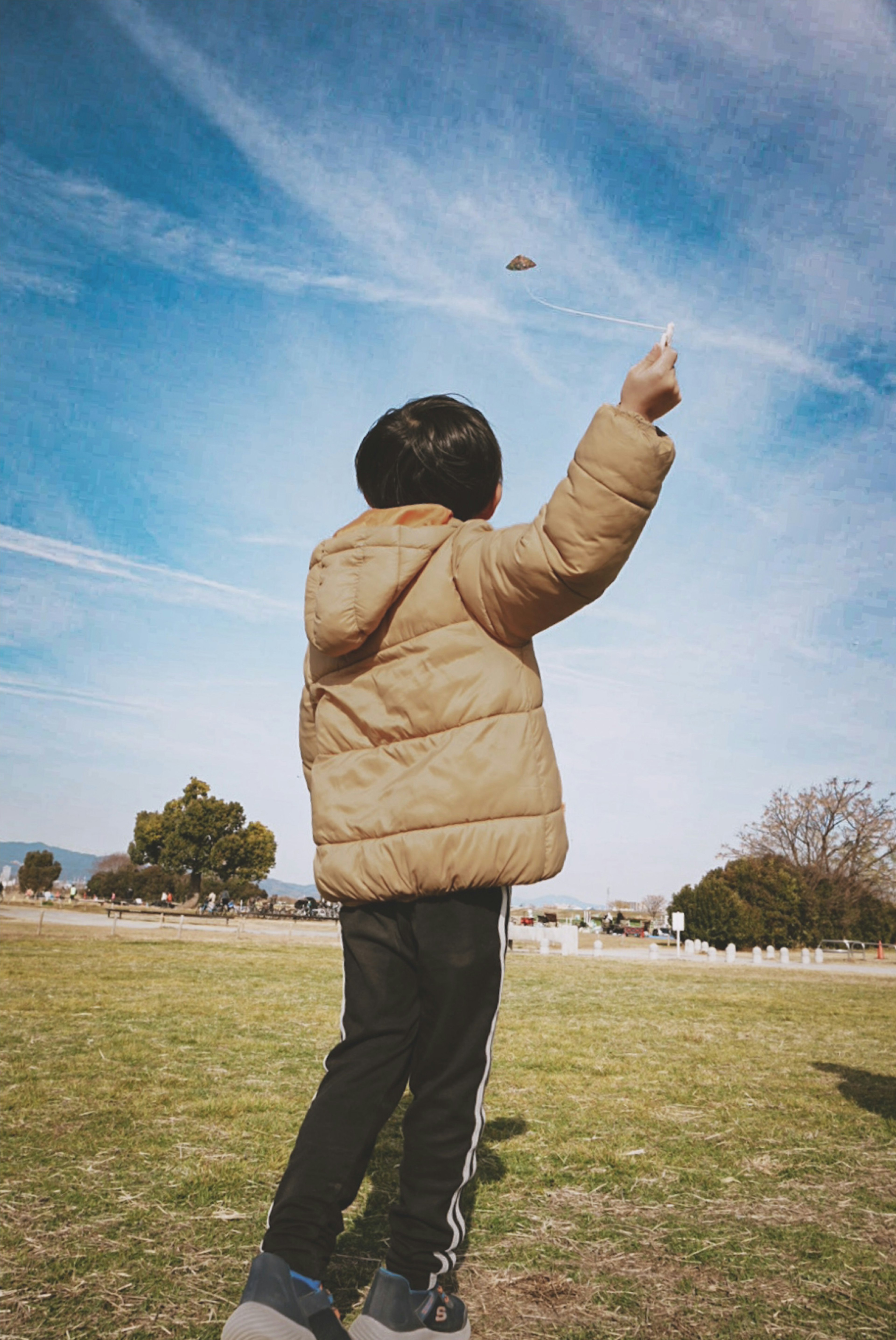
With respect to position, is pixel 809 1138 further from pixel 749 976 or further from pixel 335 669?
pixel 749 976

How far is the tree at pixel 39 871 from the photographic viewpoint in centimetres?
5000

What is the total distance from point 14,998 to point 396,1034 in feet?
19.8

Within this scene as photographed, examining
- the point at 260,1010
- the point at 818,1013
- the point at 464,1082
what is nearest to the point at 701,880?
the point at 818,1013

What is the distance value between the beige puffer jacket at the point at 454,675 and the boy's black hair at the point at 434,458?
0.53 feet

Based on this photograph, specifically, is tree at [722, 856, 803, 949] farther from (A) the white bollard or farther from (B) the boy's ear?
(B) the boy's ear

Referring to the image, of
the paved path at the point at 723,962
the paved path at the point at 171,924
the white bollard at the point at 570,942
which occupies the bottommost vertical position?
the paved path at the point at 171,924

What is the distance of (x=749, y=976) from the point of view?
1514 cm

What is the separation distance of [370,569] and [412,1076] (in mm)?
1125

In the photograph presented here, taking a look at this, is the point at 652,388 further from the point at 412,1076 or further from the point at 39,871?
the point at 39,871

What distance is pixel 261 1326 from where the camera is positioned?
1413 millimetres

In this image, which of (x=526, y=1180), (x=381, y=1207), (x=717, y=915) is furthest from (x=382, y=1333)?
(x=717, y=915)

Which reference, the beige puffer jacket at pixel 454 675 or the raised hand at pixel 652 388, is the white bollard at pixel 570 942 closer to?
the beige puffer jacket at pixel 454 675

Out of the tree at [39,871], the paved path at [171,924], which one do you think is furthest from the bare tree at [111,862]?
the paved path at [171,924]

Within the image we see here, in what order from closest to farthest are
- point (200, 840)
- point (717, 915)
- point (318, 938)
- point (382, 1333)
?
point (382, 1333), point (318, 938), point (717, 915), point (200, 840)
